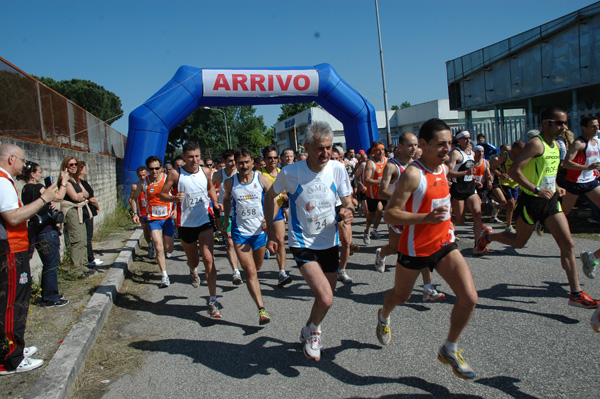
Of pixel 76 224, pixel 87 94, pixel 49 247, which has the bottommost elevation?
pixel 49 247

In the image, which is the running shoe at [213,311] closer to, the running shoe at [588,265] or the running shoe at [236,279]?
the running shoe at [236,279]

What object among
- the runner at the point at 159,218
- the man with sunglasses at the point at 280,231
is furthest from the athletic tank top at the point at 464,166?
the runner at the point at 159,218

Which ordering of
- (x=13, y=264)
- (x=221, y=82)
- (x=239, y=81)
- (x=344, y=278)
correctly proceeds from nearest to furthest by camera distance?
(x=13, y=264)
(x=344, y=278)
(x=221, y=82)
(x=239, y=81)

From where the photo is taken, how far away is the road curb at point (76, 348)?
138 inches

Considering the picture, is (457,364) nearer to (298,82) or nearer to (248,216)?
(248,216)

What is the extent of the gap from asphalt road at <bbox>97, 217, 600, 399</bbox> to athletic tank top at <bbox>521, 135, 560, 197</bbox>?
1.24 metres

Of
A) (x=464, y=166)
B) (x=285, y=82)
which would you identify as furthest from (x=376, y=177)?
(x=285, y=82)

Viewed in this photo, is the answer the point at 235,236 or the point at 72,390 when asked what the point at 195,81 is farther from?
the point at 72,390

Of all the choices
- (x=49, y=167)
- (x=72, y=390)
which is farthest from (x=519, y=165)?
(x=49, y=167)

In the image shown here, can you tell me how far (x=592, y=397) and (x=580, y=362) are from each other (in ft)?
1.82

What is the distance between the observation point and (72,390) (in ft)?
12.2

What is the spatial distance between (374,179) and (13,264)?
225 inches

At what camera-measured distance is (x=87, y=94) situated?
67.2m

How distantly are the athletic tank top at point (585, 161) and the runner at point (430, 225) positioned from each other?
3501 mm
